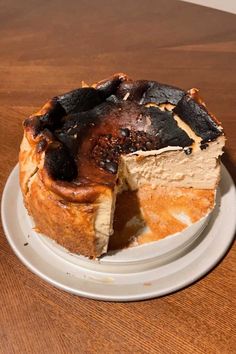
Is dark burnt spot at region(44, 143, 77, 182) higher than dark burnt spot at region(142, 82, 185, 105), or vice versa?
dark burnt spot at region(142, 82, 185, 105)

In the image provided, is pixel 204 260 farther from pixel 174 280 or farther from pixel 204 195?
pixel 204 195

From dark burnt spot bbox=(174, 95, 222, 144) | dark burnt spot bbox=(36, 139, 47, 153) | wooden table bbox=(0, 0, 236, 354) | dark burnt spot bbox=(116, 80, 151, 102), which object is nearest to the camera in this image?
wooden table bbox=(0, 0, 236, 354)

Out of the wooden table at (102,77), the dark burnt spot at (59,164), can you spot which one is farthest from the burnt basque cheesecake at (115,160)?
the wooden table at (102,77)

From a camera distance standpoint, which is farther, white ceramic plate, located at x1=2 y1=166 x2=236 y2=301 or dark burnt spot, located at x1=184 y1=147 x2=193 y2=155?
dark burnt spot, located at x1=184 y1=147 x2=193 y2=155

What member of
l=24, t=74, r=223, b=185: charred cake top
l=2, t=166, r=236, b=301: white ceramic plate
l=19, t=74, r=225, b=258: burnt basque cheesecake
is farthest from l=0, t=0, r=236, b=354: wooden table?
l=24, t=74, r=223, b=185: charred cake top

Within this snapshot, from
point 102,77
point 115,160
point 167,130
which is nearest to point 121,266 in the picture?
point 115,160

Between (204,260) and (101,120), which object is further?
(101,120)

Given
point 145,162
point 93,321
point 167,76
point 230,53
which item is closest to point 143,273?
point 93,321

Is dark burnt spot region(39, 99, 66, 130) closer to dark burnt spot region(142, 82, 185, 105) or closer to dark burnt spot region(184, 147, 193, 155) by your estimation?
dark burnt spot region(142, 82, 185, 105)

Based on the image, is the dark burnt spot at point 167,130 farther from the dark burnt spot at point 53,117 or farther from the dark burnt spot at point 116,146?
the dark burnt spot at point 53,117
